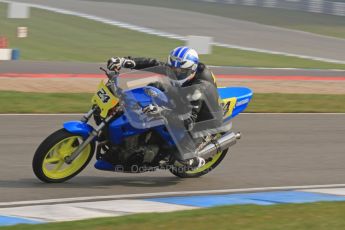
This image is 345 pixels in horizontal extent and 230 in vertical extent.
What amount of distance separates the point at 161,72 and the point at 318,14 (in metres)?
38.2

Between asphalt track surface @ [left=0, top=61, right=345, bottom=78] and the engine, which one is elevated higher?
the engine

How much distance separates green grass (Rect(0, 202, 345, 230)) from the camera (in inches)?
259

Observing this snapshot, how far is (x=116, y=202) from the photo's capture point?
8.23 metres

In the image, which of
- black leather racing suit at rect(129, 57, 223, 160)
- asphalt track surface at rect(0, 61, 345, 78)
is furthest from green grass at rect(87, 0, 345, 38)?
black leather racing suit at rect(129, 57, 223, 160)

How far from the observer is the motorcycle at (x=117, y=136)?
867cm

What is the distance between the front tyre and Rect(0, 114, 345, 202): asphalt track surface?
0.41 feet

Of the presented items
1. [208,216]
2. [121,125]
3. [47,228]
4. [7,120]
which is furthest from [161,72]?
[7,120]

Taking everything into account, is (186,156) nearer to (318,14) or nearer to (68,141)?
(68,141)

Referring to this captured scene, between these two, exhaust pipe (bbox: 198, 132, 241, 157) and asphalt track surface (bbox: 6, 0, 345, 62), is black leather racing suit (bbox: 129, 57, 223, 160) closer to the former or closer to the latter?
exhaust pipe (bbox: 198, 132, 241, 157)

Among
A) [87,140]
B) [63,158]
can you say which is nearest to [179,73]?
[87,140]

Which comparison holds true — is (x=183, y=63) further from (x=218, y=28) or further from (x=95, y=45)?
(x=218, y=28)

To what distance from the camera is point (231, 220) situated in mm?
6895

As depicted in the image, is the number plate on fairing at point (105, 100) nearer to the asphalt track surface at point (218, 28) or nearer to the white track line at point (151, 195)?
the white track line at point (151, 195)

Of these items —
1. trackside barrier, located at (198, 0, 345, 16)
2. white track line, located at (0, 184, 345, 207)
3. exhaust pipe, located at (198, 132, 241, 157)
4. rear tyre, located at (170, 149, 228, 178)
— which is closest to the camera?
white track line, located at (0, 184, 345, 207)
